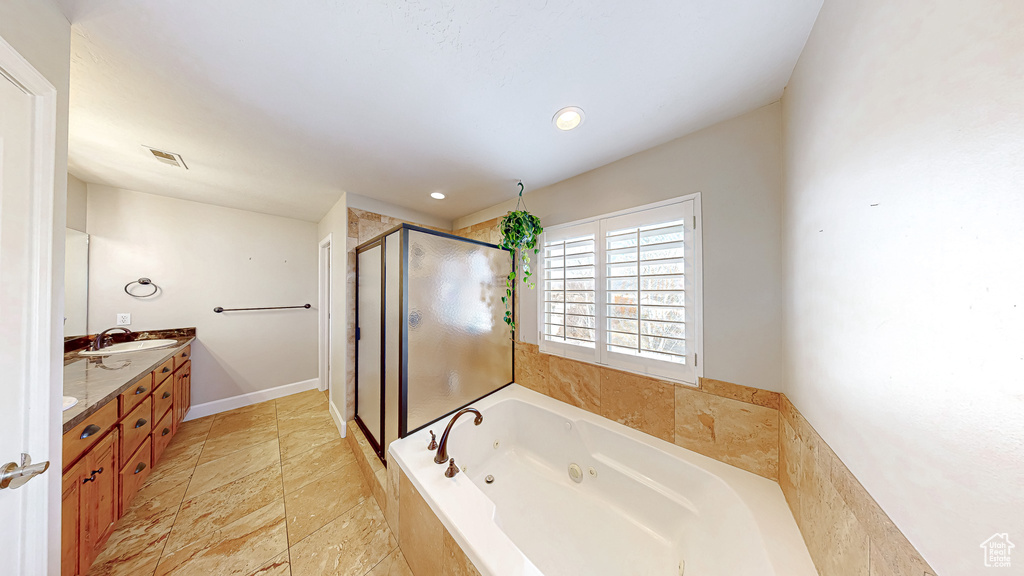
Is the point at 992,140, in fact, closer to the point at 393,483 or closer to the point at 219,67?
the point at 219,67

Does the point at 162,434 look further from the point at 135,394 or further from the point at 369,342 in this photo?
the point at 369,342

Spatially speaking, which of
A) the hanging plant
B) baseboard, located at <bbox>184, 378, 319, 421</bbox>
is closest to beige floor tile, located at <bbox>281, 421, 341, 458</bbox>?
baseboard, located at <bbox>184, 378, 319, 421</bbox>

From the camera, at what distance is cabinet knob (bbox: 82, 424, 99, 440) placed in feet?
3.67

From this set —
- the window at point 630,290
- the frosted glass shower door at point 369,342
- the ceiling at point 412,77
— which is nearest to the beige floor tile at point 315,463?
the frosted glass shower door at point 369,342

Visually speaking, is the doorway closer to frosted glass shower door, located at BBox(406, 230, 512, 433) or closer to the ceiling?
the ceiling

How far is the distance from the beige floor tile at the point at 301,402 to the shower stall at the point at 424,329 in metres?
1.00

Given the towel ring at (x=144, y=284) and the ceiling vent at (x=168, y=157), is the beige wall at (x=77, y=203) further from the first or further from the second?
the ceiling vent at (x=168, y=157)

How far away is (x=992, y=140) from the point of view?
395mm

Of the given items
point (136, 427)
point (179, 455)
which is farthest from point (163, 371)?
point (179, 455)

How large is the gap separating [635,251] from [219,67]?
2.04 meters

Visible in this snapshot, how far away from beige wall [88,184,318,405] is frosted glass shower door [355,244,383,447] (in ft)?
4.63

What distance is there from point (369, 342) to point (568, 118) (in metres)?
2.00

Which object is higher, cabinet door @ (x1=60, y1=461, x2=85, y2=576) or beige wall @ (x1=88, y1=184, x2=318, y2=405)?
beige wall @ (x1=88, y1=184, x2=318, y2=405)

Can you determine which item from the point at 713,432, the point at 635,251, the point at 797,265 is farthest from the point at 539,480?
the point at 797,265
